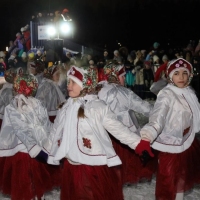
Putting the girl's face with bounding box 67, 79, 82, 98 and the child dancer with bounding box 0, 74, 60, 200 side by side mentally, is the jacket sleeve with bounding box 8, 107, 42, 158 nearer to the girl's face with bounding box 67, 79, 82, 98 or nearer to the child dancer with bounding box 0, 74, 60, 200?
the child dancer with bounding box 0, 74, 60, 200

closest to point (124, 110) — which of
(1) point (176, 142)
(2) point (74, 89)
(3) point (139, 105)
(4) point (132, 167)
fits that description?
(3) point (139, 105)

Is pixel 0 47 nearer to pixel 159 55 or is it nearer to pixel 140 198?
pixel 159 55

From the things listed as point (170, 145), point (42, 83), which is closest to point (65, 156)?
point (170, 145)

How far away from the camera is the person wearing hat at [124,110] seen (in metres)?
6.92

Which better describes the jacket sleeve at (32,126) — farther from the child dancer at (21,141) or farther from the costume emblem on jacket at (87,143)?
the costume emblem on jacket at (87,143)

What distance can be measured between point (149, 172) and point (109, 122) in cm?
284

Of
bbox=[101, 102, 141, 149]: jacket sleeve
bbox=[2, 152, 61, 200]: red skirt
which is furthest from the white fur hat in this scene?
bbox=[2, 152, 61, 200]: red skirt

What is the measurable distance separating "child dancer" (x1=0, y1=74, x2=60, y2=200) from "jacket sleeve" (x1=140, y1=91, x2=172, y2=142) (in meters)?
1.29

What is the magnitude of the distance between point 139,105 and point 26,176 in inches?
81.7

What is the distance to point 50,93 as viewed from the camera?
356 inches

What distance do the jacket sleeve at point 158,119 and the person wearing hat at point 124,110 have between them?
4.17 feet

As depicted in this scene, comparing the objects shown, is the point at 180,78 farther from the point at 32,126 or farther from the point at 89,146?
the point at 32,126

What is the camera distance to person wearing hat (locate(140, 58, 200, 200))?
5434mm

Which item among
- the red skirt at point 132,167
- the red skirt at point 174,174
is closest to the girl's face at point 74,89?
the red skirt at point 174,174
